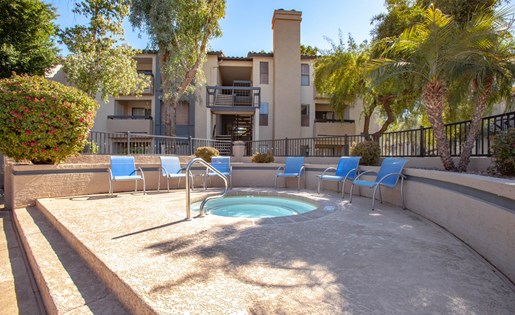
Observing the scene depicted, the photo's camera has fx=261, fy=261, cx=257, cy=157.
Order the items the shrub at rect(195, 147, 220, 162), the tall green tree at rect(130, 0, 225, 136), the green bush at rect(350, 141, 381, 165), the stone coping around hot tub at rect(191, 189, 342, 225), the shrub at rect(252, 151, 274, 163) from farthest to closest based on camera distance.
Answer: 1. the tall green tree at rect(130, 0, 225, 136)
2. the shrub at rect(252, 151, 274, 163)
3. the shrub at rect(195, 147, 220, 162)
4. the green bush at rect(350, 141, 381, 165)
5. the stone coping around hot tub at rect(191, 189, 342, 225)

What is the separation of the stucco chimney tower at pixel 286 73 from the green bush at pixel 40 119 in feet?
43.0

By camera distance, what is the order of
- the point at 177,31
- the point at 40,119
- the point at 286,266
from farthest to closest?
the point at 177,31, the point at 40,119, the point at 286,266

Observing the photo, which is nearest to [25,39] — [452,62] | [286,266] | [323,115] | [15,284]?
[15,284]

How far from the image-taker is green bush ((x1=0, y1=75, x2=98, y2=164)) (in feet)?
16.8

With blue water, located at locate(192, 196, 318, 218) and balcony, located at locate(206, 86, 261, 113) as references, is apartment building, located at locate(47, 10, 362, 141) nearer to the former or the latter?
balcony, located at locate(206, 86, 261, 113)

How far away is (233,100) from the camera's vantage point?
55.3ft

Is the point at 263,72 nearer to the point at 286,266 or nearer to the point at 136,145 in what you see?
the point at 136,145

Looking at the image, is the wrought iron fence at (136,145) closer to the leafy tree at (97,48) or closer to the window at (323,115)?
the leafy tree at (97,48)

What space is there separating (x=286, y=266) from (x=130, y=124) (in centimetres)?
1759

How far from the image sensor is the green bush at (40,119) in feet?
16.8

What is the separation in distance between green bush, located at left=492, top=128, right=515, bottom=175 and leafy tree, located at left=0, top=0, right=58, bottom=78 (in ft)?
60.6

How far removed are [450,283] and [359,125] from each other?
59.5 ft

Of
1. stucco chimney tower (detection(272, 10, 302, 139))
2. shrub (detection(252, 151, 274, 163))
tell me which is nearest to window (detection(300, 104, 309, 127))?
stucco chimney tower (detection(272, 10, 302, 139))

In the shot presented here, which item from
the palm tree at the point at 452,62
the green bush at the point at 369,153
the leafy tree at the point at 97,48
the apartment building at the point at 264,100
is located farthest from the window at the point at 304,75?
the palm tree at the point at 452,62
